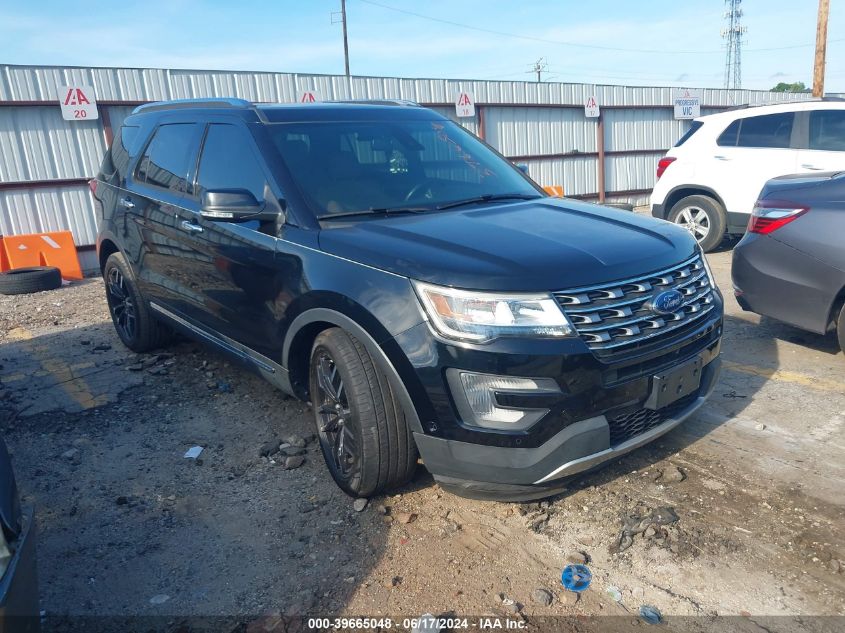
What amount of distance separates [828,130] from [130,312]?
26.2ft

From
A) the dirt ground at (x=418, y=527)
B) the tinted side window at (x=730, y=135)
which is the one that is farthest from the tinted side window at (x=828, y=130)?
the dirt ground at (x=418, y=527)

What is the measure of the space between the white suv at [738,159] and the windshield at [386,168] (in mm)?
5468

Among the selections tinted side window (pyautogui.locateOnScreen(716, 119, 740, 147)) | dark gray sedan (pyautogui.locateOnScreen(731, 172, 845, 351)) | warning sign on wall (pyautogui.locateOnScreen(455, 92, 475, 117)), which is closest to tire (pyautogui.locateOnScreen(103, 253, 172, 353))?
dark gray sedan (pyautogui.locateOnScreen(731, 172, 845, 351))

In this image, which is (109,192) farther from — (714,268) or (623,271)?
(714,268)

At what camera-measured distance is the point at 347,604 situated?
2617 millimetres

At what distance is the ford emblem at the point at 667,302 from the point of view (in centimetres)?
288

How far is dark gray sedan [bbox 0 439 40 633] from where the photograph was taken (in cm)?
175

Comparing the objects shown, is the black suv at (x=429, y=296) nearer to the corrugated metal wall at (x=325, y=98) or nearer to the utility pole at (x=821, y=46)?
the corrugated metal wall at (x=325, y=98)

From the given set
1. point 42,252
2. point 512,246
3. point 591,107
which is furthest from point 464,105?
point 512,246

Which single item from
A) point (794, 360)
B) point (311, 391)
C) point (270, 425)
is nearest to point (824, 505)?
point (794, 360)

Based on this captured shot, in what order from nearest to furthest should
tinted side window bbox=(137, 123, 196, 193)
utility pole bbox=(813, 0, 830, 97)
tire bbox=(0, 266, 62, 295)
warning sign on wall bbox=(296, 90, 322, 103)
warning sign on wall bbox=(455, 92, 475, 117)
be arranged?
tinted side window bbox=(137, 123, 196, 193)
tire bbox=(0, 266, 62, 295)
warning sign on wall bbox=(296, 90, 322, 103)
warning sign on wall bbox=(455, 92, 475, 117)
utility pole bbox=(813, 0, 830, 97)

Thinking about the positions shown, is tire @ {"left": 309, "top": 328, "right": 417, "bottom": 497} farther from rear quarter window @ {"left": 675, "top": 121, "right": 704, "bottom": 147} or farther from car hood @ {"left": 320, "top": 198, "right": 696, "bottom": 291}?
rear quarter window @ {"left": 675, "top": 121, "right": 704, "bottom": 147}

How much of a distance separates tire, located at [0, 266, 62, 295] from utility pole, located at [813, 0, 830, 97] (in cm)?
1834

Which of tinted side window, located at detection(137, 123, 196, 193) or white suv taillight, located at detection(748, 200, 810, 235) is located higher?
tinted side window, located at detection(137, 123, 196, 193)
